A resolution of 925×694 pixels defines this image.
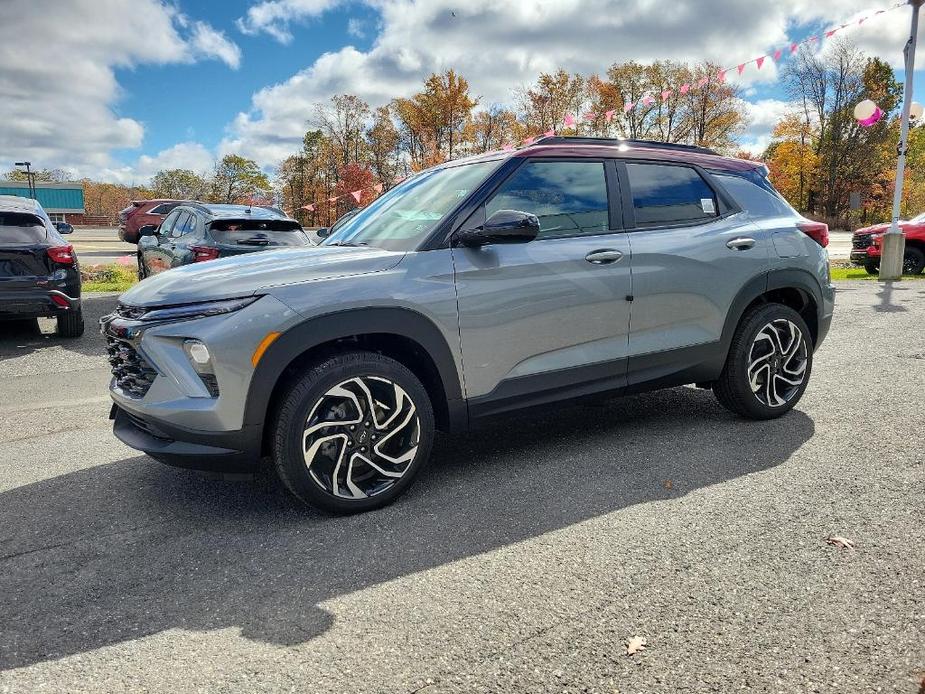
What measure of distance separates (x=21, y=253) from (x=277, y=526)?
20.6 feet

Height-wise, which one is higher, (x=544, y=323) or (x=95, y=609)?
(x=544, y=323)

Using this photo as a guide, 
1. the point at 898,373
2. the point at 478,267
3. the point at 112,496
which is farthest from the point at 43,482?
the point at 898,373

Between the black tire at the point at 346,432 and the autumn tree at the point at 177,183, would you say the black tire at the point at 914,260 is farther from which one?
the autumn tree at the point at 177,183

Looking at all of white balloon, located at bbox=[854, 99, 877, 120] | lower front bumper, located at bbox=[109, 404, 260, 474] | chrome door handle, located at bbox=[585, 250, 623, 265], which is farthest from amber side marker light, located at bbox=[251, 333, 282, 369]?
white balloon, located at bbox=[854, 99, 877, 120]

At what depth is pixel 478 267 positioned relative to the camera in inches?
137

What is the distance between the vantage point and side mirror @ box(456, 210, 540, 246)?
132 inches

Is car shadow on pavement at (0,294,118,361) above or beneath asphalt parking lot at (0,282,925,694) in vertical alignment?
above

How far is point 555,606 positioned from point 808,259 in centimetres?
334

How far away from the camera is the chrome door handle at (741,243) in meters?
4.36

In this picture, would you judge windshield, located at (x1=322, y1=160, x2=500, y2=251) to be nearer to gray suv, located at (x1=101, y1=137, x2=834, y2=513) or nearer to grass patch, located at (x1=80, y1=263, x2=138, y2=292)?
gray suv, located at (x1=101, y1=137, x2=834, y2=513)

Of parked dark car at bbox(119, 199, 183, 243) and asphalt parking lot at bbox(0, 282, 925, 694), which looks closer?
asphalt parking lot at bbox(0, 282, 925, 694)

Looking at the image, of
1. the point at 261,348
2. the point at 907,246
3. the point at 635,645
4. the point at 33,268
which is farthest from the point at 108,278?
the point at 907,246

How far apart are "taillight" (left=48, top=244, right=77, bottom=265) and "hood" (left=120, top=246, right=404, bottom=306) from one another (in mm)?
5398

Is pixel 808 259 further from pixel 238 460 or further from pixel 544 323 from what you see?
pixel 238 460
